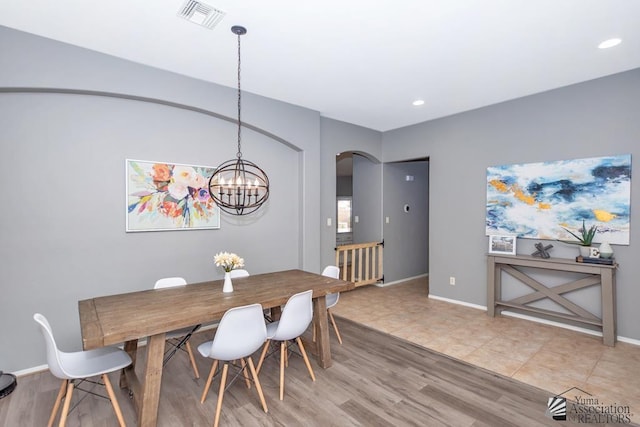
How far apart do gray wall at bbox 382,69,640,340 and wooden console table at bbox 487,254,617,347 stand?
225mm

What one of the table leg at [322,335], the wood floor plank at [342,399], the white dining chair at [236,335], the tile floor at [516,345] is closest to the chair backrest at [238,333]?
the white dining chair at [236,335]

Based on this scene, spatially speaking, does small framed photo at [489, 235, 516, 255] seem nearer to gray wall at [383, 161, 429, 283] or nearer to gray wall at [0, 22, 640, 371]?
gray wall at [0, 22, 640, 371]

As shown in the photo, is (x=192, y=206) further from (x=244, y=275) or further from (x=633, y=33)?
(x=633, y=33)

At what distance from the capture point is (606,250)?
3.32m

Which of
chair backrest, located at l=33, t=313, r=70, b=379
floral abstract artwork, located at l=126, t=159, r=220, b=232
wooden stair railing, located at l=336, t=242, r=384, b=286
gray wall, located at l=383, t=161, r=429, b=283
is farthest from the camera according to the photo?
gray wall, located at l=383, t=161, r=429, b=283

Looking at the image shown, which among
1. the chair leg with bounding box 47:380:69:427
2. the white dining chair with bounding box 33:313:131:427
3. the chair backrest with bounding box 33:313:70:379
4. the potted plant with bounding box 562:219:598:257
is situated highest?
the potted plant with bounding box 562:219:598:257

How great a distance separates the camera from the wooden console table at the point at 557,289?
10.7 feet

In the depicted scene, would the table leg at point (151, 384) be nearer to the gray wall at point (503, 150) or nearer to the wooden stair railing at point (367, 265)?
the wooden stair railing at point (367, 265)

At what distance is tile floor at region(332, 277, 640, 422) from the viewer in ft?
8.52

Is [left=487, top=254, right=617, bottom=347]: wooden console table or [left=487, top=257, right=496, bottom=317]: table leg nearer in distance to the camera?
[left=487, top=254, right=617, bottom=347]: wooden console table

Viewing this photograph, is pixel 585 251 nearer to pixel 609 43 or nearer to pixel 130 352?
pixel 609 43

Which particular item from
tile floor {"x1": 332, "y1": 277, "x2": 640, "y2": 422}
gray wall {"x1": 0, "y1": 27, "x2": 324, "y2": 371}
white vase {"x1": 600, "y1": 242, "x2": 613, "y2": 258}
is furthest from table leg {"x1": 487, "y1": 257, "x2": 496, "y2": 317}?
gray wall {"x1": 0, "y1": 27, "x2": 324, "y2": 371}

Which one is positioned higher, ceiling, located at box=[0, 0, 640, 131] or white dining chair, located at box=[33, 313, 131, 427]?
ceiling, located at box=[0, 0, 640, 131]

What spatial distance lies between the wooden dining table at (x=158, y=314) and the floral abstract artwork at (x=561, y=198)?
105 inches
